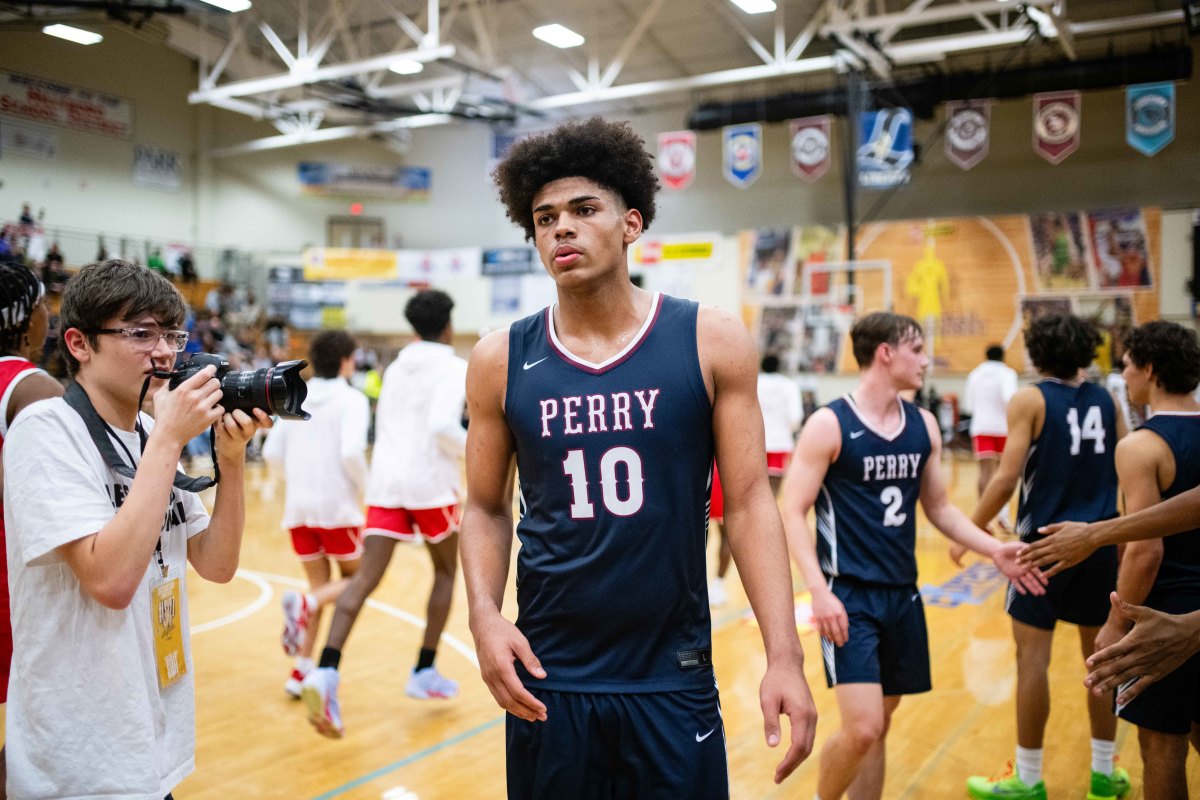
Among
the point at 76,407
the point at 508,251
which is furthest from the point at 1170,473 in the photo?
the point at 508,251

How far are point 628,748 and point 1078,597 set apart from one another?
2589mm

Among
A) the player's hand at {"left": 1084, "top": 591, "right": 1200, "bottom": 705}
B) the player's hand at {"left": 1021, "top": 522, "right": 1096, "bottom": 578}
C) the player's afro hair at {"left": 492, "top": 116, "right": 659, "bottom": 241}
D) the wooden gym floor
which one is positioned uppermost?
the player's afro hair at {"left": 492, "top": 116, "right": 659, "bottom": 241}

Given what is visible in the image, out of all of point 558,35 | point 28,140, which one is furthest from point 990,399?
point 28,140

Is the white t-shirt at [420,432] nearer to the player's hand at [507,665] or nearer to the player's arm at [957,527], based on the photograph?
the player's arm at [957,527]

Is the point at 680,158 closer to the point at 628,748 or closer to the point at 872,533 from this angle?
the point at 872,533

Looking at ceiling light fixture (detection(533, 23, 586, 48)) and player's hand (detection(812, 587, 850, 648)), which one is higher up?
ceiling light fixture (detection(533, 23, 586, 48))

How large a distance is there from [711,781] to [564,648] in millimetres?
404

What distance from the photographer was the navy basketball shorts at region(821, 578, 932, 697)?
311 centimetres

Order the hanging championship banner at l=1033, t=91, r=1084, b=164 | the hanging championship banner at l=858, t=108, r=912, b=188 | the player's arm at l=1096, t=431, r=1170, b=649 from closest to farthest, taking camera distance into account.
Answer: the player's arm at l=1096, t=431, r=1170, b=649 → the hanging championship banner at l=1033, t=91, r=1084, b=164 → the hanging championship banner at l=858, t=108, r=912, b=188

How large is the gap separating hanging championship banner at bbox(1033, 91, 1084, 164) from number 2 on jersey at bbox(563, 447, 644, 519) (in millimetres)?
13742

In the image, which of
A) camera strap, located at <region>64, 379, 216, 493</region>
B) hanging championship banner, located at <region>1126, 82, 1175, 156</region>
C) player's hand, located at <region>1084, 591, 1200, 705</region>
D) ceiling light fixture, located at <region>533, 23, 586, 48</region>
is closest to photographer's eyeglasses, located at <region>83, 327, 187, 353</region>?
camera strap, located at <region>64, 379, 216, 493</region>

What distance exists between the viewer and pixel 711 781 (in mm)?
1896

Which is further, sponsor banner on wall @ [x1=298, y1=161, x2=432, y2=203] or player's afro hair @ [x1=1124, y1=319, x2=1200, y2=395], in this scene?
sponsor banner on wall @ [x1=298, y1=161, x2=432, y2=203]

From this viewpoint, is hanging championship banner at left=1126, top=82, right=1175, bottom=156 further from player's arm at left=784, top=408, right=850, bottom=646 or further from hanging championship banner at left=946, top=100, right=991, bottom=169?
player's arm at left=784, top=408, right=850, bottom=646
